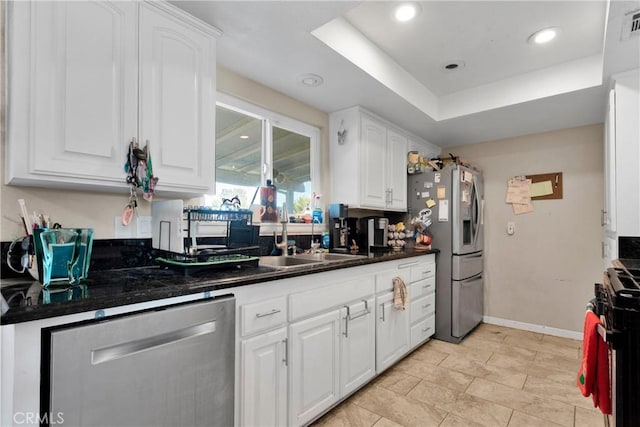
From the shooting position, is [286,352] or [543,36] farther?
[543,36]

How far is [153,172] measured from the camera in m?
1.46

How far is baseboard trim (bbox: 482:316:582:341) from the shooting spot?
10.6 ft

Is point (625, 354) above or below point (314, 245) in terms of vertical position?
below

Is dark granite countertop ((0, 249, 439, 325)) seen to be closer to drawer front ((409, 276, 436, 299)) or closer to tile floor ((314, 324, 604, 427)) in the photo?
tile floor ((314, 324, 604, 427))

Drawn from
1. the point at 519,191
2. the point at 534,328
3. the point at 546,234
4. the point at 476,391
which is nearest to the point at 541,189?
the point at 519,191

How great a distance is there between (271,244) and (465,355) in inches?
77.7

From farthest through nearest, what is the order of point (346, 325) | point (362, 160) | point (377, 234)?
1. point (377, 234)
2. point (362, 160)
3. point (346, 325)

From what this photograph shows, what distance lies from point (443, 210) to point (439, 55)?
4.77 feet

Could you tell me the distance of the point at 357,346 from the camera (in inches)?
81.0

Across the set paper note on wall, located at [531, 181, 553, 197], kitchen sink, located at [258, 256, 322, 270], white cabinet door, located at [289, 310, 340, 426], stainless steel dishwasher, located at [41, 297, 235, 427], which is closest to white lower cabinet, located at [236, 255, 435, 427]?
white cabinet door, located at [289, 310, 340, 426]

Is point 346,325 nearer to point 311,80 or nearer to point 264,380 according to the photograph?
point 264,380

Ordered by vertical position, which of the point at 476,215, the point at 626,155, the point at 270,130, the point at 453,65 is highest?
the point at 453,65

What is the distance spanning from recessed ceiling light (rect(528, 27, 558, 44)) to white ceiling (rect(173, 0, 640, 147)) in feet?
0.16

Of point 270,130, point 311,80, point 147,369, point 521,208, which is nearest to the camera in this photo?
point 147,369
